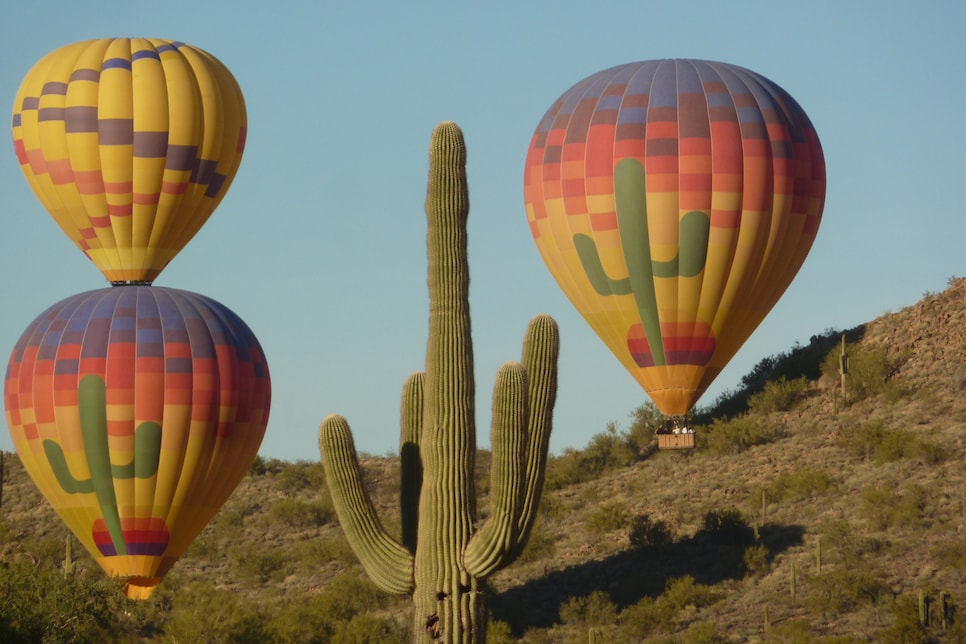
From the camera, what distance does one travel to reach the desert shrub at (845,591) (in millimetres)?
38219

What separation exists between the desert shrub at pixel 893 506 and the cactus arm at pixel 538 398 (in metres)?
19.6

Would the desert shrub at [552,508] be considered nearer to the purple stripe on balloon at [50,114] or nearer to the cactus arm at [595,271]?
the cactus arm at [595,271]

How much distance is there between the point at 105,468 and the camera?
Answer: 3431 centimetres

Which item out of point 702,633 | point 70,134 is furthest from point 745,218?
point 70,134

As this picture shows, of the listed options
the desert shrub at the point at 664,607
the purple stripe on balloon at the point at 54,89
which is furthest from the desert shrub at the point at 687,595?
the purple stripe on balloon at the point at 54,89

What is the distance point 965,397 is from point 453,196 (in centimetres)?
2774

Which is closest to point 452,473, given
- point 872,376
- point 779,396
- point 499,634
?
point 499,634

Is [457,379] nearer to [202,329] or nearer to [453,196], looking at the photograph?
[453,196]

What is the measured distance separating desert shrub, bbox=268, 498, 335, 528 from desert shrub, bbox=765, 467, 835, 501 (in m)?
12.1

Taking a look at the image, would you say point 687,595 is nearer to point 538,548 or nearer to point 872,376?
point 538,548

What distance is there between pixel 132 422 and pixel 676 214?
35.5 ft

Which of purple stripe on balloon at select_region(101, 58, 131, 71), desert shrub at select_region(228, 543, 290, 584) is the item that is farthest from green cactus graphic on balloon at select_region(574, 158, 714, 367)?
desert shrub at select_region(228, 543, 290, 584)

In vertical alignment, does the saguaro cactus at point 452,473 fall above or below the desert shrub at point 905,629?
above

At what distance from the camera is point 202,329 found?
116 ft
